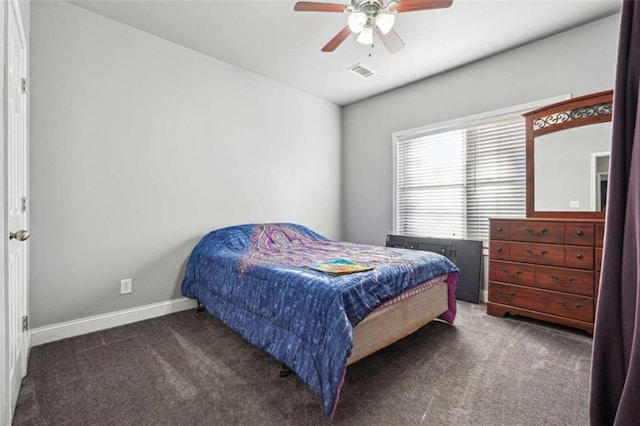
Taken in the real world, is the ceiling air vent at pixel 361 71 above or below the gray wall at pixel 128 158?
above

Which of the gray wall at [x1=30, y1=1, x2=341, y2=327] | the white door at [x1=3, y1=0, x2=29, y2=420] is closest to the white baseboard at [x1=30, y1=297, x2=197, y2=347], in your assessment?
the gray wall at [x1=30, y1=1, x2=341, y2=327]

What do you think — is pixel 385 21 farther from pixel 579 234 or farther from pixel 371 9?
pixel 579 234

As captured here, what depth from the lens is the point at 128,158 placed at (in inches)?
105

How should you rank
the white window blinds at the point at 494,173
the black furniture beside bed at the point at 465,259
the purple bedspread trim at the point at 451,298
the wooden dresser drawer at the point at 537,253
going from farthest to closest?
the black furniture beside bed at the point at 465,259, the white window blinds at the point at 494,173, the purple bedspread trim at the point at 451,298, the wooden dresser drawer at the point at 537,253

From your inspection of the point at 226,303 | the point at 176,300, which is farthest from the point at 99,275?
the point at 226,303

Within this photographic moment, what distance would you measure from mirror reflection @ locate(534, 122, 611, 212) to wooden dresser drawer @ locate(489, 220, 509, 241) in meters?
0.42

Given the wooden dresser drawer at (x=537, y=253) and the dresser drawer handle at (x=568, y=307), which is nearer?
the dresser drawer handle at (x=568, y=307)

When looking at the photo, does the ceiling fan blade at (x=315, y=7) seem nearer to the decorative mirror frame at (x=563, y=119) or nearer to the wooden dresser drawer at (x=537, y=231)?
the decorative mirror frame at (x=563, y=119)

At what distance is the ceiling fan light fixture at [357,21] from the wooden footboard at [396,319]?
193 centimetres

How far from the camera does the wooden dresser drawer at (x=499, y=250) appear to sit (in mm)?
2736

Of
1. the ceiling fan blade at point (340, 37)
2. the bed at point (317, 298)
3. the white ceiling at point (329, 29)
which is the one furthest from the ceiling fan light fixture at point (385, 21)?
the bed at point (317, 298)

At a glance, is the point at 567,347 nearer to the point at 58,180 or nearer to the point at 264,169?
the point at 264,169

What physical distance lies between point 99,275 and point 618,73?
3.23m

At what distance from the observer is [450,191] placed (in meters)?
3.68
